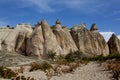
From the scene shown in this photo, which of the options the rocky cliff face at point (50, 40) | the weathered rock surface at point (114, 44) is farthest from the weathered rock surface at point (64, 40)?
the weathered rock surface at point (114, 44)

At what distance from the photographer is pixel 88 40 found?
4966 cm

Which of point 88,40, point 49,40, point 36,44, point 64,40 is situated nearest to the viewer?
point 36,44

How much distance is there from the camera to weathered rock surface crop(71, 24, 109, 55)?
49094 mm

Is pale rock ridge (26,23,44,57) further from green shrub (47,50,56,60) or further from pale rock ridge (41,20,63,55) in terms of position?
green shrub (47,50,56,60)

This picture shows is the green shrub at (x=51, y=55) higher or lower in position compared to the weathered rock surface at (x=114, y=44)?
lower

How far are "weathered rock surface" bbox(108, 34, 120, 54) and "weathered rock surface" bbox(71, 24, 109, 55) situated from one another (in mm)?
1024

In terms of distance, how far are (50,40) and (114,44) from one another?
12.7m

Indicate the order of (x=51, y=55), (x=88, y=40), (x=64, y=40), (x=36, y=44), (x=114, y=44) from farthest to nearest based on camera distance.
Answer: (x=114, y=44) < (x=88, y=40) < (x=64, y=40) < (x=36, y=44) < (x=51, y=55)

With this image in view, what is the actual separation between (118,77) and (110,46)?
38640 mm

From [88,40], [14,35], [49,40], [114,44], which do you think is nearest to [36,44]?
[49,40]

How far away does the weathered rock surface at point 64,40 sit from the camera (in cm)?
4578

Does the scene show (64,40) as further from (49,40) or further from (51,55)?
(51,55)

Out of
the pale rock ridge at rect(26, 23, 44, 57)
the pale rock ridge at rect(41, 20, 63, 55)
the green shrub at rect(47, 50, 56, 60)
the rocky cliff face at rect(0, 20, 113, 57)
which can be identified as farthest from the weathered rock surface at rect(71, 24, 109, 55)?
the green shrub at rect(47, 50, 56, 60)

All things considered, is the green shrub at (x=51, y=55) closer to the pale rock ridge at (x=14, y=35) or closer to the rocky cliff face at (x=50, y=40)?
the rocky cliff face at (x=50, y=40)
